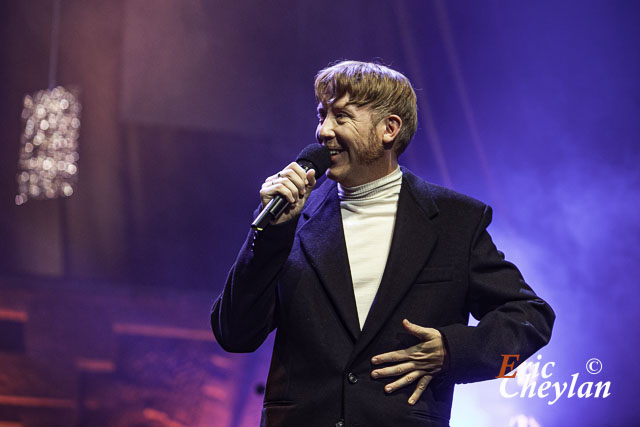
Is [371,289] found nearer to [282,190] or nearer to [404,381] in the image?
[404,381]

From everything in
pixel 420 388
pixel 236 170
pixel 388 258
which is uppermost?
pixel 236 170

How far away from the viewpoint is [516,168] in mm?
3297

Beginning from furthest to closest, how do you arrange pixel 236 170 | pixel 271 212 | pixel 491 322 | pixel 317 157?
pixel 236 170 < pixel 317 157 < pixel 491 322 < pixel 271 212

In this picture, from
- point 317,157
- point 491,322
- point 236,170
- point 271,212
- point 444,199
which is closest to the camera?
point 271,212

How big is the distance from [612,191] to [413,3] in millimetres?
1418

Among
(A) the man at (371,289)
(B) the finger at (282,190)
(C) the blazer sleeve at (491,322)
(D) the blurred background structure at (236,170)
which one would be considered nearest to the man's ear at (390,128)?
(A) the man at (371,289)

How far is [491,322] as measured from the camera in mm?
1437

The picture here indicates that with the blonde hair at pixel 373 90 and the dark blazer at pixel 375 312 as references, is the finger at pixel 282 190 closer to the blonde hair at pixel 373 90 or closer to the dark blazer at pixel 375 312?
the dark blazer at pixel 375 312

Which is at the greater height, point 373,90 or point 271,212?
point 373,90

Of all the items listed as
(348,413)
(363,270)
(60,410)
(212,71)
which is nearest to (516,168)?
(212,71)

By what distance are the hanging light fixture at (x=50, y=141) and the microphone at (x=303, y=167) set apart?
2248mm

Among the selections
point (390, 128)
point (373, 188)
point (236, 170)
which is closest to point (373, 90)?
point (390, 128)

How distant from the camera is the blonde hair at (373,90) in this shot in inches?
65.6

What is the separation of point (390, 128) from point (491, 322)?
1.85ft
